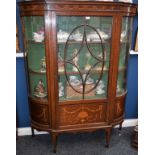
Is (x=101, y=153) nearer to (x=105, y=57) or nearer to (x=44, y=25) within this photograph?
(x=105, y=57)

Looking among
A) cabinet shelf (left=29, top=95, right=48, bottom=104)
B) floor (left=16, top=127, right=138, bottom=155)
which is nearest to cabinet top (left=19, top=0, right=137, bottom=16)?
cabinet shelf (left=29, top=95, right=48, bottom=104)

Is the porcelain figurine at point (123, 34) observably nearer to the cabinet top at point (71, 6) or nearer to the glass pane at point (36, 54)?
the cabinet top at point (71, 6)

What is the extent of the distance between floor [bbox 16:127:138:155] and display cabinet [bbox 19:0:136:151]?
0.14 m

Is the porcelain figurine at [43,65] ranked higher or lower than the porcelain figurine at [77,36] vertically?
lower

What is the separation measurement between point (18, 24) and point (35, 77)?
567 millimetres

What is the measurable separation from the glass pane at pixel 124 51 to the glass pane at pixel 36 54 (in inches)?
30.3

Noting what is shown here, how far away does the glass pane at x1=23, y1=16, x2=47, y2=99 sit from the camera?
6.13 ft

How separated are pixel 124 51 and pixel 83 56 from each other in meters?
0.45

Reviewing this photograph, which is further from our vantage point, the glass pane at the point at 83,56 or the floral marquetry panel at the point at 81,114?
the floral marquetry panel at the point at 81,114

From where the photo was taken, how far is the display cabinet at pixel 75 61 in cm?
177

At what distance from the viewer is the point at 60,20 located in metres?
1.79

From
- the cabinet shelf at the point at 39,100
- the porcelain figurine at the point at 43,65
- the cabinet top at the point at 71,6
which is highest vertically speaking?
the cabinet top at the point at 71,6

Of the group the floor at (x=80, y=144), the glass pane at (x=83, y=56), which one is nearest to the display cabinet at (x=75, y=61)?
the glass pane at (x=83, y=56)
